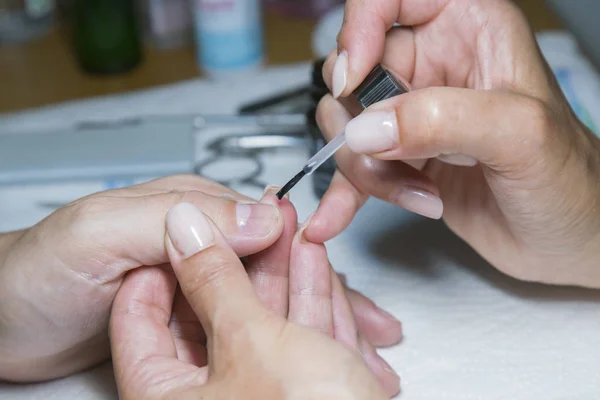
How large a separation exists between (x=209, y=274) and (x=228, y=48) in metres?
0.69

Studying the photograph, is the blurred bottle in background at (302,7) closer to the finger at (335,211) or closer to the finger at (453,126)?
the finger at (335,211)

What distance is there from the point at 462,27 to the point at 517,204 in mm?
169

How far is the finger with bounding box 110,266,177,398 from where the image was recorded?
0.47m

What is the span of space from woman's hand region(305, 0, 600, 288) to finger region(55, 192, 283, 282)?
0.05 m

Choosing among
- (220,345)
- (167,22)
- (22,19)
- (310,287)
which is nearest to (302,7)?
(167,22)

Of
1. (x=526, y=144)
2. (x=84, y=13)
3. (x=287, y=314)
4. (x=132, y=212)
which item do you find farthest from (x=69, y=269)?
(x=84, y=13)

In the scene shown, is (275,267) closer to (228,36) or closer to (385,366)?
(385,366)

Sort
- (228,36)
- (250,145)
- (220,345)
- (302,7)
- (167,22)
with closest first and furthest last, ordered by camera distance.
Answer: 1. (220,345)
2. (250,145)
3. (228,36)
4. (167,22)
5. (302,7)

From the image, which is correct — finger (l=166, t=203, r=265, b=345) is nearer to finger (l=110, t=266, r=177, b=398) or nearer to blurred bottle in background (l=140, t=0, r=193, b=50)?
finger (l=110, t=266, r=177, b=398)

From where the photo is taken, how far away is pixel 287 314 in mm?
568

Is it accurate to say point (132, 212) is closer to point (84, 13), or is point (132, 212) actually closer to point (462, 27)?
point (462, 27)

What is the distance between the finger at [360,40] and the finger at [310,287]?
0.12 metres

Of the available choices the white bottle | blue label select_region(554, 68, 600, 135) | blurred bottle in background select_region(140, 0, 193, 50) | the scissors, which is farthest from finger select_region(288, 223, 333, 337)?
blurred bottle in background select_region(140, 0, 193, 50)

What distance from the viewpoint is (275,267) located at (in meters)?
0.58
